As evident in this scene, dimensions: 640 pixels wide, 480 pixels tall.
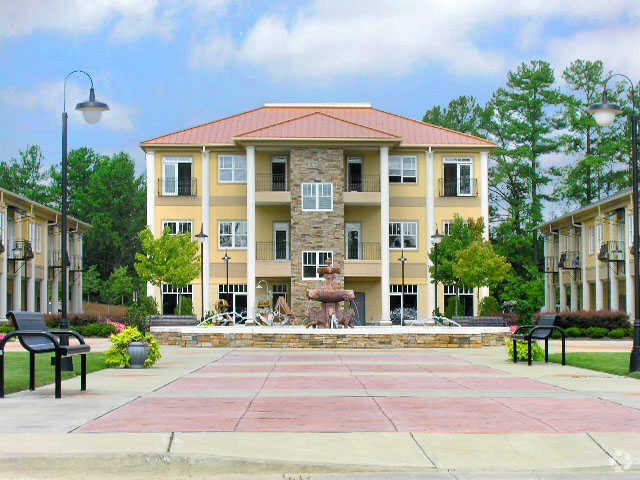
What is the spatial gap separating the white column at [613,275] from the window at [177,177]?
77.6 feet

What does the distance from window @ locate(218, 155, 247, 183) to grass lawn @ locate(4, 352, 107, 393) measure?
29.4 m

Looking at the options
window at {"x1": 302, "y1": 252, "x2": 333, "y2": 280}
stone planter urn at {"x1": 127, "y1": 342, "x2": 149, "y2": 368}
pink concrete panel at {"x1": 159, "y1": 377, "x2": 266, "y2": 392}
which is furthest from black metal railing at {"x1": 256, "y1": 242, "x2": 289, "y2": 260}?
pink concrete panel at {"x1": 159, "y1": 377, "x2": 266, "y2": 392}

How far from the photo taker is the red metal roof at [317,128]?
166ft

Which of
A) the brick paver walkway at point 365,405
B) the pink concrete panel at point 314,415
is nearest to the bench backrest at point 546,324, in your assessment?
the brick paver walkway at point 365,405

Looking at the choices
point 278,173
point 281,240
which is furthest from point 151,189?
point 281,240

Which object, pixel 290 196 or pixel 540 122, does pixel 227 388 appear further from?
pixel 540 122

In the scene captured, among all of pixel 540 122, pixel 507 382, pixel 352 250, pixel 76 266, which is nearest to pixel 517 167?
pixel 540 122

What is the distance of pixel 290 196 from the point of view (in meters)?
50.5

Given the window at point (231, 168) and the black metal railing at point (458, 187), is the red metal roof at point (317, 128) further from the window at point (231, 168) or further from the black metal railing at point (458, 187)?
the black metal railing at point (458, 187)

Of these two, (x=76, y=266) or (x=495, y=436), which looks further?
(x=76, y=266)

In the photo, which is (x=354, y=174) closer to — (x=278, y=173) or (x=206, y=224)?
(x=278, y=173)

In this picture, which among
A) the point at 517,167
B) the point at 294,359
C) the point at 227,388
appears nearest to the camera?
the point at 227,388

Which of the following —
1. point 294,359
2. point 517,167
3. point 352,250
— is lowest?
point 294,359

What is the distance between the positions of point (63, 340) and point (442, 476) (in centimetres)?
1197
